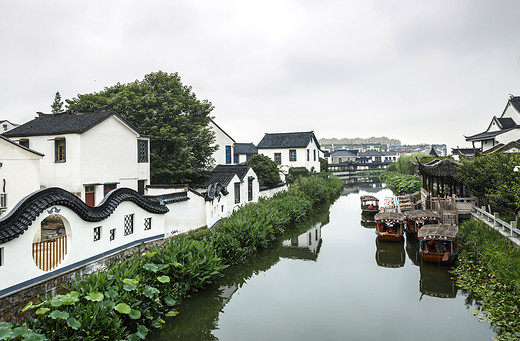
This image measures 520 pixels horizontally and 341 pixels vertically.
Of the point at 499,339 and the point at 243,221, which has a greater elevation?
the point at 243,221

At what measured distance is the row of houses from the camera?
26.3ft

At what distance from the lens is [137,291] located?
317 inches

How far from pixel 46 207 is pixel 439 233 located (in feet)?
43.7

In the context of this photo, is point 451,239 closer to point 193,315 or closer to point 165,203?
point 193,315

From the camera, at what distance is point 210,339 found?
836cm

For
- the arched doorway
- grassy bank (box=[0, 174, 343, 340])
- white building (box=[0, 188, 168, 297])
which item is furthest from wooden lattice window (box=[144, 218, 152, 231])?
the arched doorway

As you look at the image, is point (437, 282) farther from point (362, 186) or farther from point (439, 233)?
point (362, 186)

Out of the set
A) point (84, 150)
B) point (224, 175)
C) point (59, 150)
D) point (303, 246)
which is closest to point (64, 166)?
point (59, 150)

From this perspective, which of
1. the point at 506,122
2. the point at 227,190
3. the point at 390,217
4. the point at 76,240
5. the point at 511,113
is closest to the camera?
the point at 76,240

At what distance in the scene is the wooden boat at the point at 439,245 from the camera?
518 inches

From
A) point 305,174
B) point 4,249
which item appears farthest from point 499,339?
point 305,174

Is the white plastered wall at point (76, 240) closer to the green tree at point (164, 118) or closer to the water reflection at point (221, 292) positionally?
the water reflection at point (221, 292)

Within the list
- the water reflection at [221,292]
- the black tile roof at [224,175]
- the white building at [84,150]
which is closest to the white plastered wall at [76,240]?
the water reflection at [221,292]

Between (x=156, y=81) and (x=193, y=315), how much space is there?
15887mm
